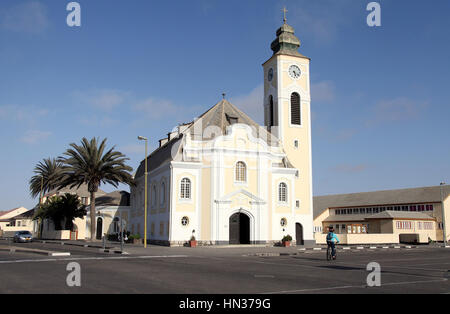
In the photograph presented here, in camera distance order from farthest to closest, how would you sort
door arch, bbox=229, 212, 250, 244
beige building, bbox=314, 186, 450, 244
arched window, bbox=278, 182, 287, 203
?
beige building, bbox=314, 186, 450, 244 → arched window, bbox=278, 182, 287, 203 → door arch, bbox=229, 212, 250, 244

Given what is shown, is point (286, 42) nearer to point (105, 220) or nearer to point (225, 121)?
point (225, 121)

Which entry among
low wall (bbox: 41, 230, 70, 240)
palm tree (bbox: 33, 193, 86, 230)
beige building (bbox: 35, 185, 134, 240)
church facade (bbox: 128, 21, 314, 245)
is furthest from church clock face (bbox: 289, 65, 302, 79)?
low wall (bbox: 41, 230, 70, 240)

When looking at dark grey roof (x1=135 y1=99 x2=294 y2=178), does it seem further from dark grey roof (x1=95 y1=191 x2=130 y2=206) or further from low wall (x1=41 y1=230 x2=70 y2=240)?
low wall (x1=41 y1=230 x2=70 y2=240)

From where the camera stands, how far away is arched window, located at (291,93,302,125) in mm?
47656

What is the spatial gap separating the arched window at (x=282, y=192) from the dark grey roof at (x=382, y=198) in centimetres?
3449

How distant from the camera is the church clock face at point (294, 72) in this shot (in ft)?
158

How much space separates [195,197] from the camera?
4081cm

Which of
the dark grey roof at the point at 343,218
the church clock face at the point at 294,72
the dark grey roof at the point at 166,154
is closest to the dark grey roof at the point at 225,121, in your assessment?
the dark grey roof at the point at 166,154

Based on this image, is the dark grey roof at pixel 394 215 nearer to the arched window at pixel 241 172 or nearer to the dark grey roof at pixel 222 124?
the dark grey roof at pixel 222 124

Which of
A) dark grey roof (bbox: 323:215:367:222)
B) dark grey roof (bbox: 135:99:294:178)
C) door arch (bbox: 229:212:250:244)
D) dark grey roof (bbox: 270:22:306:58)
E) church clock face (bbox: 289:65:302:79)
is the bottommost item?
door arch (bbox: 229:212:250:244)

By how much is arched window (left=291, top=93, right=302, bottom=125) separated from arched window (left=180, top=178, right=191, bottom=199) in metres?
14.1

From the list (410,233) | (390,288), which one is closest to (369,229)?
(410,233)

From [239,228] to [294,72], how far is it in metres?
18.8
